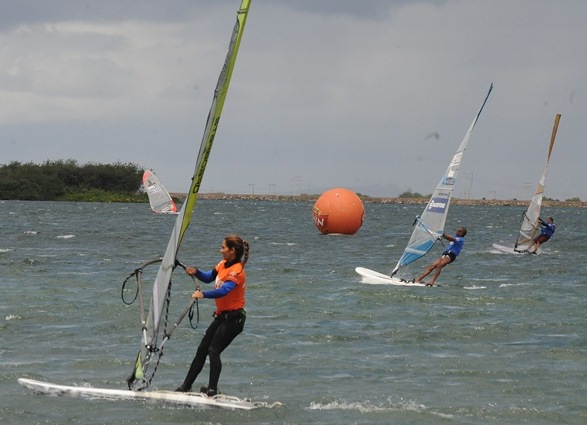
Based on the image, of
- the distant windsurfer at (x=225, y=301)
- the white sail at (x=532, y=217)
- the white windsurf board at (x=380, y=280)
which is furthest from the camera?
the white sail at (x=532, y=217)

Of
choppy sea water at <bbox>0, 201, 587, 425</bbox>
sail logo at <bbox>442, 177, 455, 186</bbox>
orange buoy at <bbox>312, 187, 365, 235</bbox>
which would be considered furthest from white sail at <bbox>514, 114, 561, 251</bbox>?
sail logo at <bbox>442, 177, 455, 186</bbox>

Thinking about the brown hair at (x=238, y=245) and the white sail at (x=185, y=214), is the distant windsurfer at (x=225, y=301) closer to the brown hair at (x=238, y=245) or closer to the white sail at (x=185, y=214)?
the brown hair at (x=238, y=245)

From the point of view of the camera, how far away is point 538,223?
37.1 metres

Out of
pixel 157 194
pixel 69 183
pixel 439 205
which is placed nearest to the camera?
pixel 439 205

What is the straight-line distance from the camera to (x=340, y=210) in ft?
103

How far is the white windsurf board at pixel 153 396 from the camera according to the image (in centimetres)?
1030

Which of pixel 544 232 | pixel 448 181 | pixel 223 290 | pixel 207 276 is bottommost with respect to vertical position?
pixel 223 290

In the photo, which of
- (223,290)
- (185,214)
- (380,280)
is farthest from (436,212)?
(185,214)

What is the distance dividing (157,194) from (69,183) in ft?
198

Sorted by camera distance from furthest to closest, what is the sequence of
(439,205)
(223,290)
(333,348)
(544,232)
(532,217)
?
(532,217), (544,232), (439,205), (333,348), (223,290)

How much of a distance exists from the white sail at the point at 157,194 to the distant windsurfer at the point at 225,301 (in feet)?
206

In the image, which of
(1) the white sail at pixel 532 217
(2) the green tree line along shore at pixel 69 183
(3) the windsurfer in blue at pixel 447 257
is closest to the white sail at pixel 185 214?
(3) the windsurfer in blue at pixel 447 257

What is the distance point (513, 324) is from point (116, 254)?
1864 centimetres

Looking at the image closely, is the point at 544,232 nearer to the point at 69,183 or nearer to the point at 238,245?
the point at 238,245
